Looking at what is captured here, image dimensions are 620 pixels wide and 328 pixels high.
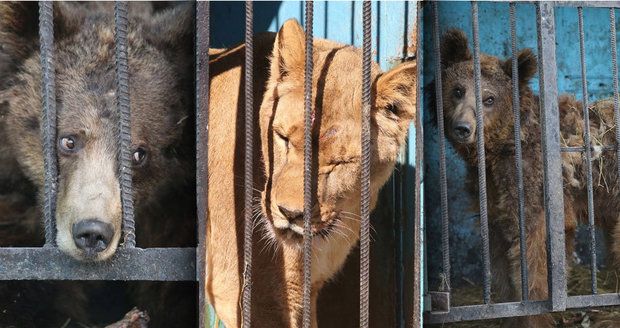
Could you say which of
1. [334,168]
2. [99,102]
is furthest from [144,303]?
[334,168]

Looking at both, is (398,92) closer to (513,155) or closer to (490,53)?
(513,155)

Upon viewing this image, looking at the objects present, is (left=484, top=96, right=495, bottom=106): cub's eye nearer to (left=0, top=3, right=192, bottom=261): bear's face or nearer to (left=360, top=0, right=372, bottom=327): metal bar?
(left=0, top=3, right=192, bottom=261): bear's face

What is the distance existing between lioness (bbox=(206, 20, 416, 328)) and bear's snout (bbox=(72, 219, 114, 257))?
678mm

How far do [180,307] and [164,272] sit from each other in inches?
71.6

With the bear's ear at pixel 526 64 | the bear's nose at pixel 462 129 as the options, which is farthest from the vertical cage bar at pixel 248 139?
the bear's ear at pixel 526 64

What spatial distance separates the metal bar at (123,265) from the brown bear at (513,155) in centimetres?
356

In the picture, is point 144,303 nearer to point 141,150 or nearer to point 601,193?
point 141,150

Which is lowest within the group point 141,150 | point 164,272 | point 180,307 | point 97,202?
point 180,307

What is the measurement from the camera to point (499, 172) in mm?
5902

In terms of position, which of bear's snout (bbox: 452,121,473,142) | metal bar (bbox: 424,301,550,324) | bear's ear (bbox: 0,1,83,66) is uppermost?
bear's ear (bbox: 0,1,83,66)

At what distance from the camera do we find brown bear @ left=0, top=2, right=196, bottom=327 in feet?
10.4

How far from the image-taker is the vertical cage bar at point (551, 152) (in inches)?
171

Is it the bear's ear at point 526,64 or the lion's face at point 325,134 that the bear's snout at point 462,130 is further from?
the lion's face at point 325,134

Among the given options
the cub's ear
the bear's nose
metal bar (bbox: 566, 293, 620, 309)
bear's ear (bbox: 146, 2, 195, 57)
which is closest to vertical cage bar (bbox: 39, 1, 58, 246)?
the cub's ear
